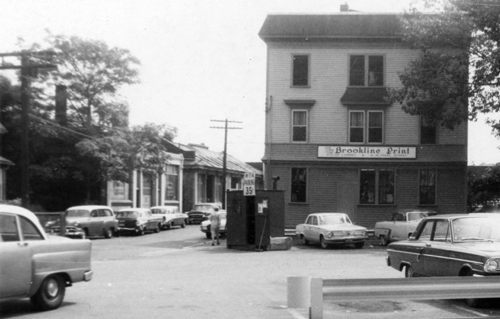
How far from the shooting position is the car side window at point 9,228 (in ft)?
32.9

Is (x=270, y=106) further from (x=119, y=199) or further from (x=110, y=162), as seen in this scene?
(x=119, y=199)

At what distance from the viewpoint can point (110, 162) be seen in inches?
1555

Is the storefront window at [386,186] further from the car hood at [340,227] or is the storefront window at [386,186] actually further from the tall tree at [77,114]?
the tall tree at [77,114]

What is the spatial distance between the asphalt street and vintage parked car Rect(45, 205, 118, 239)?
290 inches

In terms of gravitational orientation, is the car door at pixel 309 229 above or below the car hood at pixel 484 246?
below

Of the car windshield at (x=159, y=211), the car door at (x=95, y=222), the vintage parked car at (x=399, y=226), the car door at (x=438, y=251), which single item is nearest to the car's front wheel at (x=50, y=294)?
the car door at (x=438, y=251)

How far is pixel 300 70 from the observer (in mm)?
34938

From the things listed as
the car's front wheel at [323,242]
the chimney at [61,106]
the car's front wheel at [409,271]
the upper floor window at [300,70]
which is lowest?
the car's front wheel at [323,242]

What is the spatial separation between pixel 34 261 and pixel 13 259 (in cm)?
49

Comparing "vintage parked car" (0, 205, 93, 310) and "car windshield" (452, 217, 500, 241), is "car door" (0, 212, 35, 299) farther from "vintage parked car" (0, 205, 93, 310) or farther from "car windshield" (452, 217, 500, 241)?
"car windshield" (452, 217, 500, 241)

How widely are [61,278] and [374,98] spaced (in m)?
25.9

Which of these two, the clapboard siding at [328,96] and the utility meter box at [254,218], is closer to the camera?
the utility meter box at [254,218]

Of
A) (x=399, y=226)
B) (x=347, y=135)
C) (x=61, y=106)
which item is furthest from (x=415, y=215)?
(x=61, y=106)

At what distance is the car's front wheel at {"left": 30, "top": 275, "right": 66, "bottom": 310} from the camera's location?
10672mm
